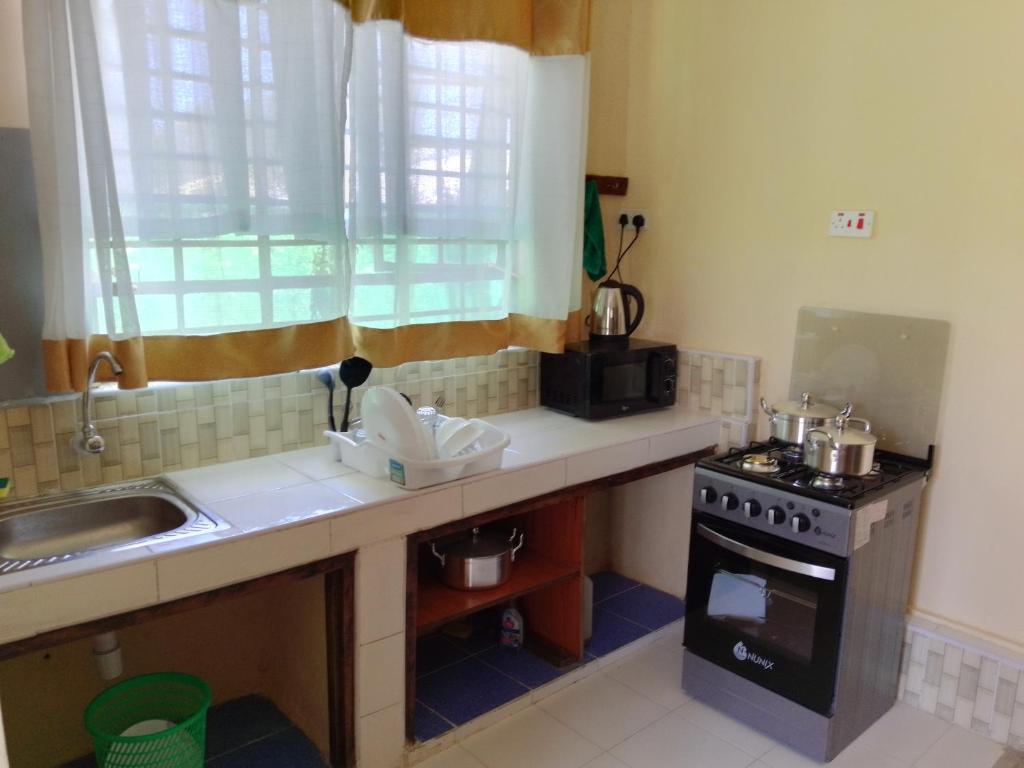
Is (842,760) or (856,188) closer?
(842,760)

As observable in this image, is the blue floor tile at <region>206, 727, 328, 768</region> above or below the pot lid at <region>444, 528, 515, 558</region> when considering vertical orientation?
below

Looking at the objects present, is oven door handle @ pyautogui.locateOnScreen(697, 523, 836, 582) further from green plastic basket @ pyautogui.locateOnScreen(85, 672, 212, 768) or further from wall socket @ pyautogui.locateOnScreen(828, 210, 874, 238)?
green plastic basket @ pyautogui.locateOnScreen(85, 672, 212, 768)

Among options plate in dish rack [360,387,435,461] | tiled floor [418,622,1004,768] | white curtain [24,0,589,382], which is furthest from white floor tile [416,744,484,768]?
white curtain [24,0,589,382]

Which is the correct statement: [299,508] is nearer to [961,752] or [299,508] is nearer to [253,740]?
[253,740]

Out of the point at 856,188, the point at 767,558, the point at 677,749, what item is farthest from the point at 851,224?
the point at 677,749

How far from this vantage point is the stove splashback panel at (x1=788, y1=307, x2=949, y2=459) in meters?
2.40

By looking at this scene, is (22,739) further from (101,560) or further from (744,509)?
(744,509)

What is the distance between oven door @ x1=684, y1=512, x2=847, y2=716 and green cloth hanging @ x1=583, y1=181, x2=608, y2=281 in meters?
1.05

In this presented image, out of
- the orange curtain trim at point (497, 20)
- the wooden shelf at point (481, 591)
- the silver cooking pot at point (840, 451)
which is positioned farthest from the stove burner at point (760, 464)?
the orange curtain trim at point (497, 20)

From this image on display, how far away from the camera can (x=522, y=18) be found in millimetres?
2518

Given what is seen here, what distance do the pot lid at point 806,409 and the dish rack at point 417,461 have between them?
921 mm

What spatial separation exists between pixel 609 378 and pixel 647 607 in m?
0.97

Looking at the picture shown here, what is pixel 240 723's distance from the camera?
2.32m

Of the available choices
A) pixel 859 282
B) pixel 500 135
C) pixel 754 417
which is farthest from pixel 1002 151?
pixel 500 135
